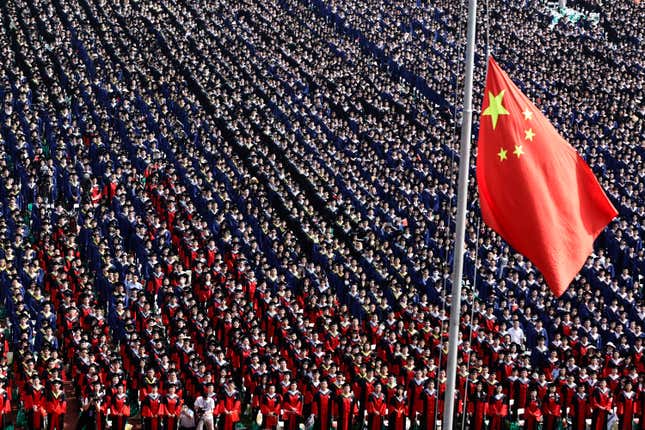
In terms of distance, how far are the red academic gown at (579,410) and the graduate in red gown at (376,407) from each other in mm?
2620

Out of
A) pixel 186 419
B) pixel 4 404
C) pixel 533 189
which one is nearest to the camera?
pixel 533 189

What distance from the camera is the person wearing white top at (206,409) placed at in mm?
17234

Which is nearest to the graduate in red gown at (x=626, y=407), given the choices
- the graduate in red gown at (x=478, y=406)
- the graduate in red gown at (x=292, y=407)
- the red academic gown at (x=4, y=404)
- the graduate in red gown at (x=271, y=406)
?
the graduate in red gown at (x=478, y=406)

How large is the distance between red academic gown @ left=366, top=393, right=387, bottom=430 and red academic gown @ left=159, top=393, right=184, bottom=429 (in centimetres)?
252

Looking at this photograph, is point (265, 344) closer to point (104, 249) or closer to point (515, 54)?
point (104, 249)

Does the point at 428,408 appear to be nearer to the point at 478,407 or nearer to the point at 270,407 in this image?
the point at 478,407

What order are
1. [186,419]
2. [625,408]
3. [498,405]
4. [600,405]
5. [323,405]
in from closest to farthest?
1. [186,419]
2. [323,405]
3. [498,405]
4. [600,405]
5. [625,408]

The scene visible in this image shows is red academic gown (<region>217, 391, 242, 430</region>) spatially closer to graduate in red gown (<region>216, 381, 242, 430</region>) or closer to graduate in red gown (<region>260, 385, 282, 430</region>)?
graduate in red gown (<region>216, 381, 242, 430</region>)

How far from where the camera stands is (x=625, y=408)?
59.4 feet

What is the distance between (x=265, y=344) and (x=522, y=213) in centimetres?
853

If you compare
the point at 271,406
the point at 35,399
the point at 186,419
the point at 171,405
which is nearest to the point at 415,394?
the point at 271,406

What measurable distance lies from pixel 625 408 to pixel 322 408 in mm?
4142

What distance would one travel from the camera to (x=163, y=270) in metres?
21.9

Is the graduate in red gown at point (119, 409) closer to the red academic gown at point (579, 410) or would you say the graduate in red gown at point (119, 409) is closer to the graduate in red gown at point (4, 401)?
the graduate in red gown at point (4, 401)
